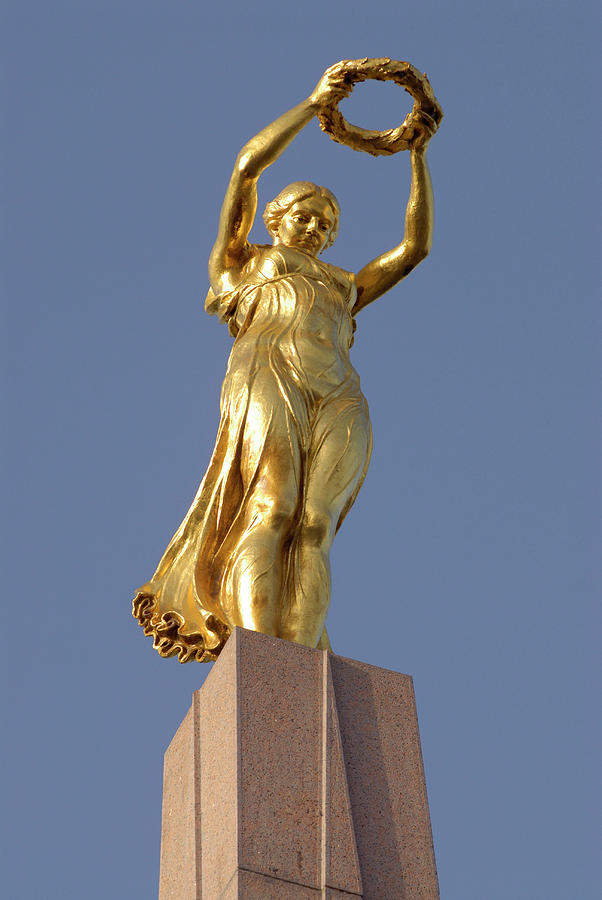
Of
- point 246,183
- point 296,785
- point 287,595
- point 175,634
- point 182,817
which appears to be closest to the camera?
point 296,785

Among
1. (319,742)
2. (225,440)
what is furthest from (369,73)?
(319,742)

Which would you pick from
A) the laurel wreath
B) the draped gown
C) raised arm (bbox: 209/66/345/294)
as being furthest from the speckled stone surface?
the laurel wreath

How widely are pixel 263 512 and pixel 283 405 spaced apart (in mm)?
658

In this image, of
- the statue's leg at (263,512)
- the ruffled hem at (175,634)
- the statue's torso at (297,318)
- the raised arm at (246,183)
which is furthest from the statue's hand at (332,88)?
the ruffled hem at (175,634)

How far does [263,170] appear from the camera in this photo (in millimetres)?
11156

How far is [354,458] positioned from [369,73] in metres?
2.38

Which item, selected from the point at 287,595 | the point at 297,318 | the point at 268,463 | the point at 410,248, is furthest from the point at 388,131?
the point at 287,595

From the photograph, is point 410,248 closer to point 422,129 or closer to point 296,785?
point 422,129

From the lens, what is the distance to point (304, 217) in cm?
1129

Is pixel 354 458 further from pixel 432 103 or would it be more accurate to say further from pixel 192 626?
pixel 432 103

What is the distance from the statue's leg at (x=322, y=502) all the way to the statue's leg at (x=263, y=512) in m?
0.09

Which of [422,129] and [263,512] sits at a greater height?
[422,129]

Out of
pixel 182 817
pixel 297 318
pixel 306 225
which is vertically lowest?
pixel 182 817

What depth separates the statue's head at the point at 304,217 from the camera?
1128cm
